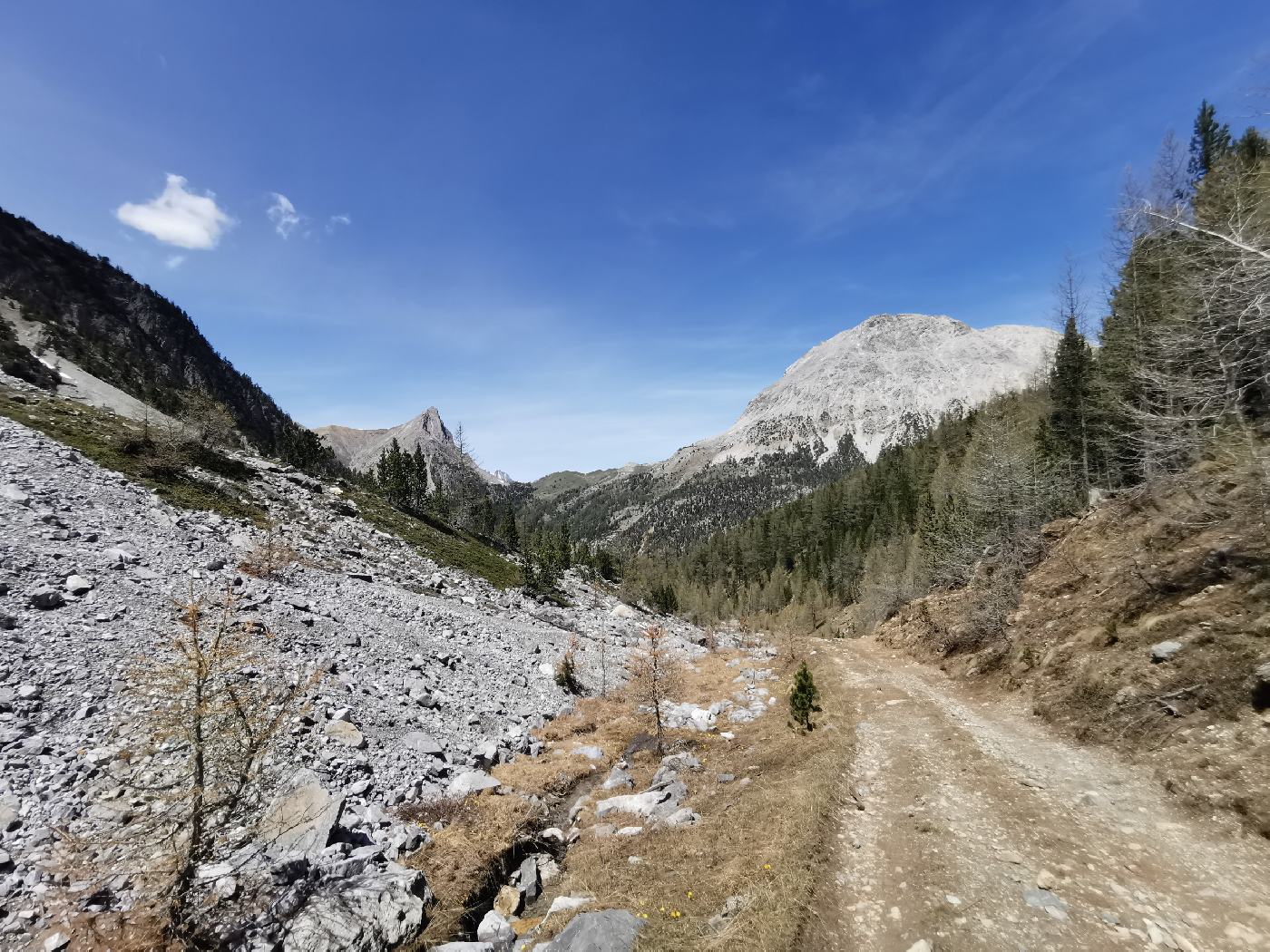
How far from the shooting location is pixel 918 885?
31.2ft

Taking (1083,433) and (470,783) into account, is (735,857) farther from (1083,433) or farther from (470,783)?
(1083,433)

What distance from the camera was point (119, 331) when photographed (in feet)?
462

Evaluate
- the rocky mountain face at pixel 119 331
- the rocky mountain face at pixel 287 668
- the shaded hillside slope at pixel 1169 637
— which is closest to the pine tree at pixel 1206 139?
the shaded hillside slope at pixel 1169 637

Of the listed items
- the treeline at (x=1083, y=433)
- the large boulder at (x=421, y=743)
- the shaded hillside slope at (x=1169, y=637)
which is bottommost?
the large boulder at (x=421, y=743)

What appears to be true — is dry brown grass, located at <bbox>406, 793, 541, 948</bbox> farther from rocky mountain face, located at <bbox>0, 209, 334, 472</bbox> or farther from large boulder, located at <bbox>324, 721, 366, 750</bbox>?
rocky mountain face, located at <bbox>0, 209, 334, 472</bbox>

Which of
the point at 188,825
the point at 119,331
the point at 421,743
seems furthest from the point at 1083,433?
the point at 119,331

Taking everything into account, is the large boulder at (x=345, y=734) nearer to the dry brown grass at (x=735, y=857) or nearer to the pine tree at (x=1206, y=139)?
the dry brown grass at (x=735, y=857)

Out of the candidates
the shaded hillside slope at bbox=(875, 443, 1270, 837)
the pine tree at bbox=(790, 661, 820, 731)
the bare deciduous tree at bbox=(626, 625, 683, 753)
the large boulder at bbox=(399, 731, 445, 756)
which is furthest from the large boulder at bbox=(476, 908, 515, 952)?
the shaded hillside slope at bbox=(875, 443, 1270, 837)

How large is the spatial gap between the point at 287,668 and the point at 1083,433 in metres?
57.5

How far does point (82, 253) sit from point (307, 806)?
219564mm

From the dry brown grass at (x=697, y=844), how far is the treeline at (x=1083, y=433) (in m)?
12.8

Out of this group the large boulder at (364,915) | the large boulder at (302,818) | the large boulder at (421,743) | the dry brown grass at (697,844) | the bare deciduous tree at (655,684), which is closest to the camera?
the large boulder at (364,915)

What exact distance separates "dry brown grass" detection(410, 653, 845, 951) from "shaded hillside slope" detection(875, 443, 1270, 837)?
23.1ft

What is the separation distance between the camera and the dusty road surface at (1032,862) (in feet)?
26.1
